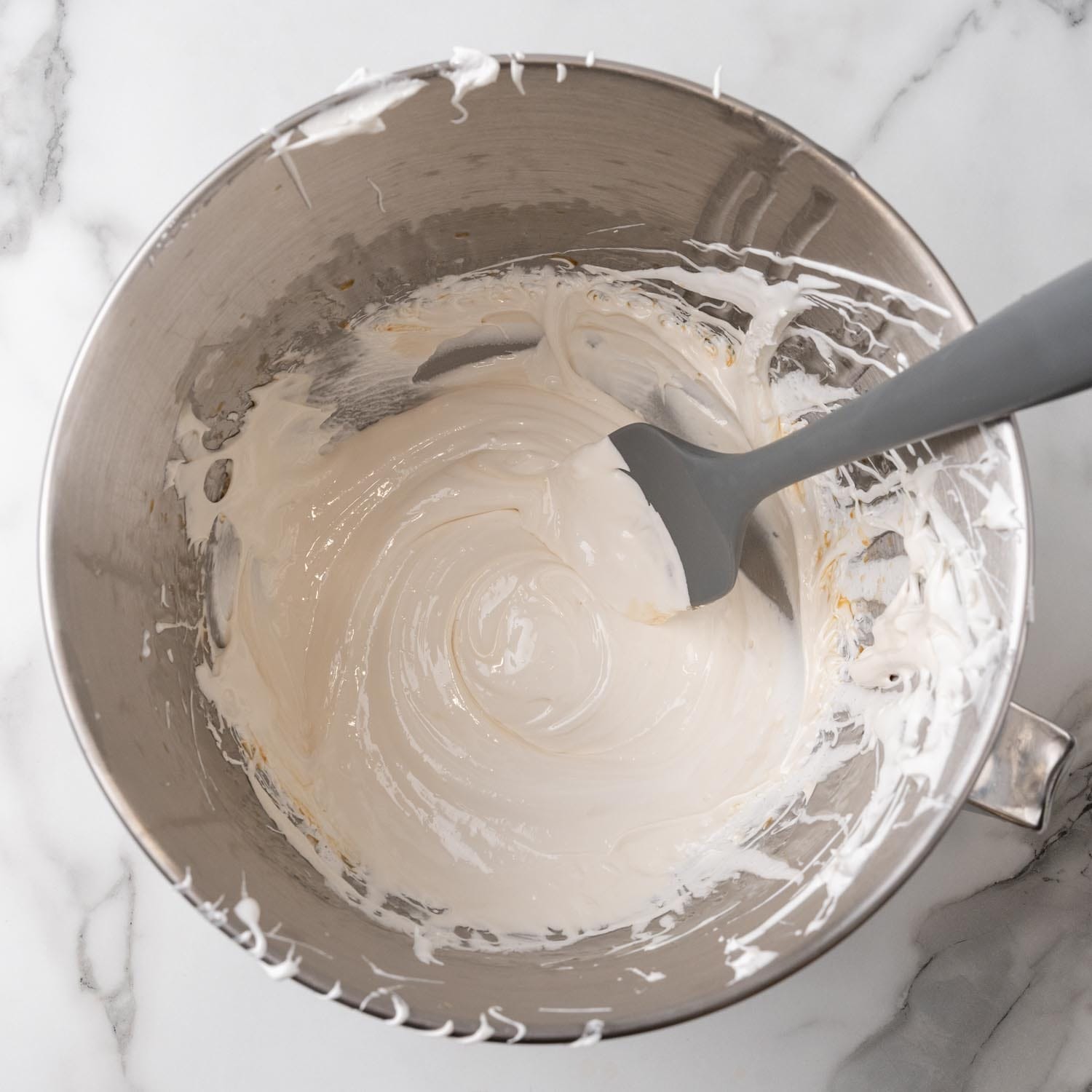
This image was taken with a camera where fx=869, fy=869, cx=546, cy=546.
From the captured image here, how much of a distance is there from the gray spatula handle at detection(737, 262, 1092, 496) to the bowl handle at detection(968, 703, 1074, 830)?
0.33 meters

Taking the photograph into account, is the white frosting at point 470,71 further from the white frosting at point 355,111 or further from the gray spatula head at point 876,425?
the gray spatula head at point 876,425

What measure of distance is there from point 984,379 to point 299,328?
2.80 ft

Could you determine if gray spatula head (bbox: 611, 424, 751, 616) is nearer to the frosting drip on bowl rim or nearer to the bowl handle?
the frosting drip on bowl rim

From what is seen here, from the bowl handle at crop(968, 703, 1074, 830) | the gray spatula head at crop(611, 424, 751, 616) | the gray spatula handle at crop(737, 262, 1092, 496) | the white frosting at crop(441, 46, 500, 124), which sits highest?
the white frosting at crop(441, 46, 500, 124)

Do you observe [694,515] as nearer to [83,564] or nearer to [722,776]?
[722,776]

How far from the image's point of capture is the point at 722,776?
1.36 m

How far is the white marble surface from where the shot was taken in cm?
126

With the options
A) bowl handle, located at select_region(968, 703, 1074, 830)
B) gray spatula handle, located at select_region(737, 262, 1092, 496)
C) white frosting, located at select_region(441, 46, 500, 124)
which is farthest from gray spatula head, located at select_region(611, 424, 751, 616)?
white frosting, located at select_region(441, 46, 500, 124)

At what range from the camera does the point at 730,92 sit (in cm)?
132

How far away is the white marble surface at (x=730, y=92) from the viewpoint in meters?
1.26

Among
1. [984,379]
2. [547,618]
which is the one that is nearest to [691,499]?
[547,618]

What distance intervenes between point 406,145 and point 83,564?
2.02ft

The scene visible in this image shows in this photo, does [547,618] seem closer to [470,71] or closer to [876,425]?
[876,425]

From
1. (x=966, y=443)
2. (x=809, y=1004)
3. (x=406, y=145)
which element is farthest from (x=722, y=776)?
(x=406, y=145)
